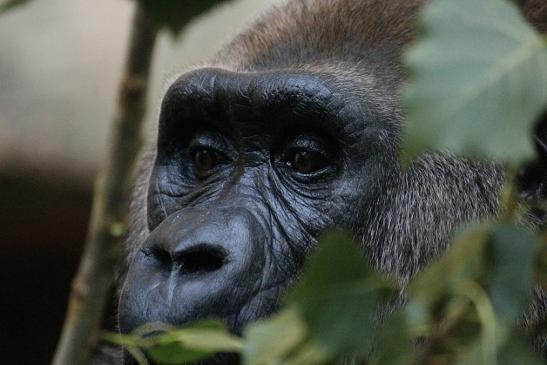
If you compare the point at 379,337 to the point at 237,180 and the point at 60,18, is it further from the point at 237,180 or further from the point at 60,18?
the point at 60,18

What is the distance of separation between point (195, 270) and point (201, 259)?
0.03 m

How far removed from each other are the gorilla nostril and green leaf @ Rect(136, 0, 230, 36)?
1.38 meters

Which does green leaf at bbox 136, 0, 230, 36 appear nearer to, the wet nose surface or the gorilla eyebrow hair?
the wet nose surface

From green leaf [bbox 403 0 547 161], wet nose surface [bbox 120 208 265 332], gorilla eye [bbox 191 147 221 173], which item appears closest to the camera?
green leaf [bbox 403 0 547 161]

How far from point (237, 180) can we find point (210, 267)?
470 mm

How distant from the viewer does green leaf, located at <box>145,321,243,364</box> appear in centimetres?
159

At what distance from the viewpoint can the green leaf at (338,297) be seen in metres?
1.32

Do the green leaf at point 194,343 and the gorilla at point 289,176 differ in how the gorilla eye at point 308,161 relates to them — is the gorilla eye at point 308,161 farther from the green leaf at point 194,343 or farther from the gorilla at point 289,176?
the green leaf at point 194,343

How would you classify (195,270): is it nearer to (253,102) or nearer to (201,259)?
(201,259)

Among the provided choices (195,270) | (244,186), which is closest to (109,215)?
(195,270)

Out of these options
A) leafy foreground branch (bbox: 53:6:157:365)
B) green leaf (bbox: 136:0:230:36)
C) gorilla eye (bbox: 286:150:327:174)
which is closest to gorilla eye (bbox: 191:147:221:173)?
gorilla eye (bbox: 286:150:327:174)

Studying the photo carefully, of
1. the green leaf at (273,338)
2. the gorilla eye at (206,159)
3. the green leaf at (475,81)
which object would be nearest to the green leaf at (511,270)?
the green leaf at (475,81)

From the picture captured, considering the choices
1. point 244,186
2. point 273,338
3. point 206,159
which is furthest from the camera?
point 206,159

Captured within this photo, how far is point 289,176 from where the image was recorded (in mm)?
3254
